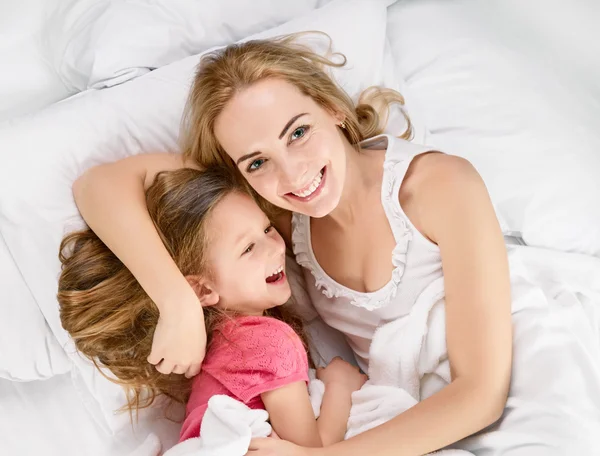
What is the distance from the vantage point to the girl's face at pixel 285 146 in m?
1.12

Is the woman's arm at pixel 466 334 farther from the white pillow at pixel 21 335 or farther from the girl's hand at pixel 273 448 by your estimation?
the white pillow at pixel 21 335

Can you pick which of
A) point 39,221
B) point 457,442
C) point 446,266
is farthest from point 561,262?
point 39,221

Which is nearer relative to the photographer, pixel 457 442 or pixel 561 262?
pixel 457 442

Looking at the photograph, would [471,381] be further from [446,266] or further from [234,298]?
[234,298]

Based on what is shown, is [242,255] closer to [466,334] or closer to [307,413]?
[307,413]

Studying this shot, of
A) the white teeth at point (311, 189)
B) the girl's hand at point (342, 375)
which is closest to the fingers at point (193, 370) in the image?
the girl's hand at point (342, 375)

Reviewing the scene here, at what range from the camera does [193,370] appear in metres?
1.22

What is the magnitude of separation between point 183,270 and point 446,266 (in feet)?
1.56

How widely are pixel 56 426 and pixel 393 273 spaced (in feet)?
2.41

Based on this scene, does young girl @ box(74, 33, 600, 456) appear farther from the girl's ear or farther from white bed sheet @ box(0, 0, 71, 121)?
white bed sheet @ box(0, 0, 71, 121)

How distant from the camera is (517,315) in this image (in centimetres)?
118

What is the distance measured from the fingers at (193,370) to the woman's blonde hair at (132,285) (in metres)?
0.07

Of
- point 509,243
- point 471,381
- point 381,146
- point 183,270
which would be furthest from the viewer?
point 509,243

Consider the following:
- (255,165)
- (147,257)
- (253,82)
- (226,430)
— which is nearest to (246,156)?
(255,165)
